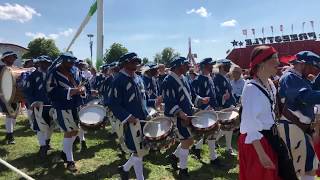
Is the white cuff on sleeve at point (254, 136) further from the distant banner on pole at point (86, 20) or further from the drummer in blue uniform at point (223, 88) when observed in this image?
the distant banner on pole at point (86, 20)

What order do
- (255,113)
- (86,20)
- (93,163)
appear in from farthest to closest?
(86,20), (93,163), (255,113)

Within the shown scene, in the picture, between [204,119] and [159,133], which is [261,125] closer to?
[159,133]

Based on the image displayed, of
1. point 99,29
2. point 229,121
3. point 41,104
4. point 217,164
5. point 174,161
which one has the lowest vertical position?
point 217,164

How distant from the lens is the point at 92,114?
25.5ft

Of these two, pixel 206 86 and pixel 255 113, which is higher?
pixel 255 113

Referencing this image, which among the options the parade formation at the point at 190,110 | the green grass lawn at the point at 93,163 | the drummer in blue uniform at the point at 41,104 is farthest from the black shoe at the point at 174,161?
the drummer in blue uniform at the point at 41,104

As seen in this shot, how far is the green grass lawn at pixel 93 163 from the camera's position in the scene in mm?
7207

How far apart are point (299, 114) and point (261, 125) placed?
146 cm

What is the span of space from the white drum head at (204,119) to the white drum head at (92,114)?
1.81 metres

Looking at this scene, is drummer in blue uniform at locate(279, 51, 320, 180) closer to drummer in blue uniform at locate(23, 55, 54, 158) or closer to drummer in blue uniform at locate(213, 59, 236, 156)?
drummer in blue uniform at locate(213, 59, 236, 156)

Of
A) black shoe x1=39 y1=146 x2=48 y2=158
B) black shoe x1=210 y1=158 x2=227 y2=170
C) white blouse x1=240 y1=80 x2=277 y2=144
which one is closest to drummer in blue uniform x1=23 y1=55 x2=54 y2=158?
black shoe x1=39 y1=146 x2=48 y2=158

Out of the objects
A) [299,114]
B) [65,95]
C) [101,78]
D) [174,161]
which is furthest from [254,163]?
[101,78]

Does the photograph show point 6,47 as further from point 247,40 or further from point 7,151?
point 7,151

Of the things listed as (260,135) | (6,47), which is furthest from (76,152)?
(6,47)
